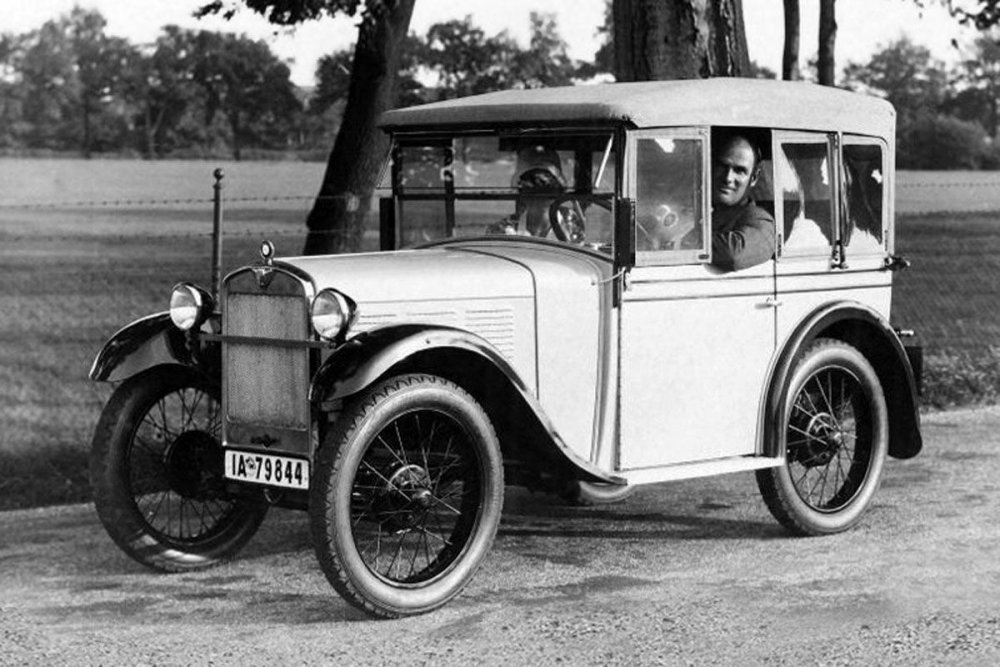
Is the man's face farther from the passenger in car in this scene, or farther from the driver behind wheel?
the driver behind wheel

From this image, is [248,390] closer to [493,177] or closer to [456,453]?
[456,453]

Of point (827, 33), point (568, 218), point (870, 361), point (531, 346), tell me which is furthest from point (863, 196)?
point (827, 33)

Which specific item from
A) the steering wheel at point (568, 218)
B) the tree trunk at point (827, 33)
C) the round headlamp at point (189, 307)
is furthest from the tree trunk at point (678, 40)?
the tree trunk at point (827, 33)

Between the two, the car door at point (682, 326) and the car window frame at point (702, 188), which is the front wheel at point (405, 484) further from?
the car window frame at point (702, 188)

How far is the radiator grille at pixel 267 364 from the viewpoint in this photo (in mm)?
6242

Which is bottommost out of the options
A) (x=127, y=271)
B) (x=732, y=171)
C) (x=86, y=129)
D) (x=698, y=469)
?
(x=127, y=271)

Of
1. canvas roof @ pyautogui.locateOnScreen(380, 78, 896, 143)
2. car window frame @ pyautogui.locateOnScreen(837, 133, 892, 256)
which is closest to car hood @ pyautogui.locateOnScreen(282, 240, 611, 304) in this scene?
canvas roof @ pyautogui.locateOnScreen(380, 78, 896, 143)

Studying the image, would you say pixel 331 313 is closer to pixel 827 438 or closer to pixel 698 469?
pixel 698 469

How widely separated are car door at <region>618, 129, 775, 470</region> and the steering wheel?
0.25m

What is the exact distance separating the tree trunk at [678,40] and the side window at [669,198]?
3.22 metres

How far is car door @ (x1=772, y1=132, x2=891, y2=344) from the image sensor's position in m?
7.42

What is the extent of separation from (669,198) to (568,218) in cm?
41

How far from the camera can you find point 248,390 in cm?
644

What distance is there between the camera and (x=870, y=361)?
7930mm
